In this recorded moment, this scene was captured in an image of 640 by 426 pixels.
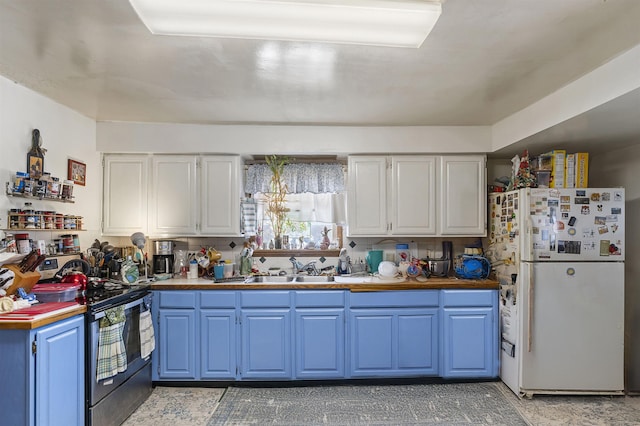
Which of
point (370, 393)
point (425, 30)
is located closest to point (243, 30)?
point (425, 30)

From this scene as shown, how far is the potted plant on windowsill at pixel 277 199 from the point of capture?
3.54 m

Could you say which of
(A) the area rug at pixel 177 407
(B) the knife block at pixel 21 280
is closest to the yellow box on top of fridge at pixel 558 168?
(A) the area rug at pixel 177 407

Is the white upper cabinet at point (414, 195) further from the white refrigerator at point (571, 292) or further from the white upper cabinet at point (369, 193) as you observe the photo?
the white refrigerator at point (571, 292)

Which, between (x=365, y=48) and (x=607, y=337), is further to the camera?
(x=607, y=337)

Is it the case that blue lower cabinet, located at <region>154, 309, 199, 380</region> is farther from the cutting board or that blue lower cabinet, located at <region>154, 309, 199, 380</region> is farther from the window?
the window

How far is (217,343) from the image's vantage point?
2.89 meters

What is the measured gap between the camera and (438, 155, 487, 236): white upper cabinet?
10.7ft

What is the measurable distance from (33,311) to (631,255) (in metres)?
4.41

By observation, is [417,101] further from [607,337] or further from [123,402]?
[123,402]

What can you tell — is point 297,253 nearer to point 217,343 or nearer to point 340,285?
point 340,285

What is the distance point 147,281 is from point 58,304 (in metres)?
0.96

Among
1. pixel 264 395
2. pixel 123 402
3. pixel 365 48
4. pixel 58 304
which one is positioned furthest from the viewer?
pixel 264 395

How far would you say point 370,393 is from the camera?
284cm

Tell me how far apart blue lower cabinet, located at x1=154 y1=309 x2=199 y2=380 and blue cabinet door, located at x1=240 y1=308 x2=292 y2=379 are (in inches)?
16.8
